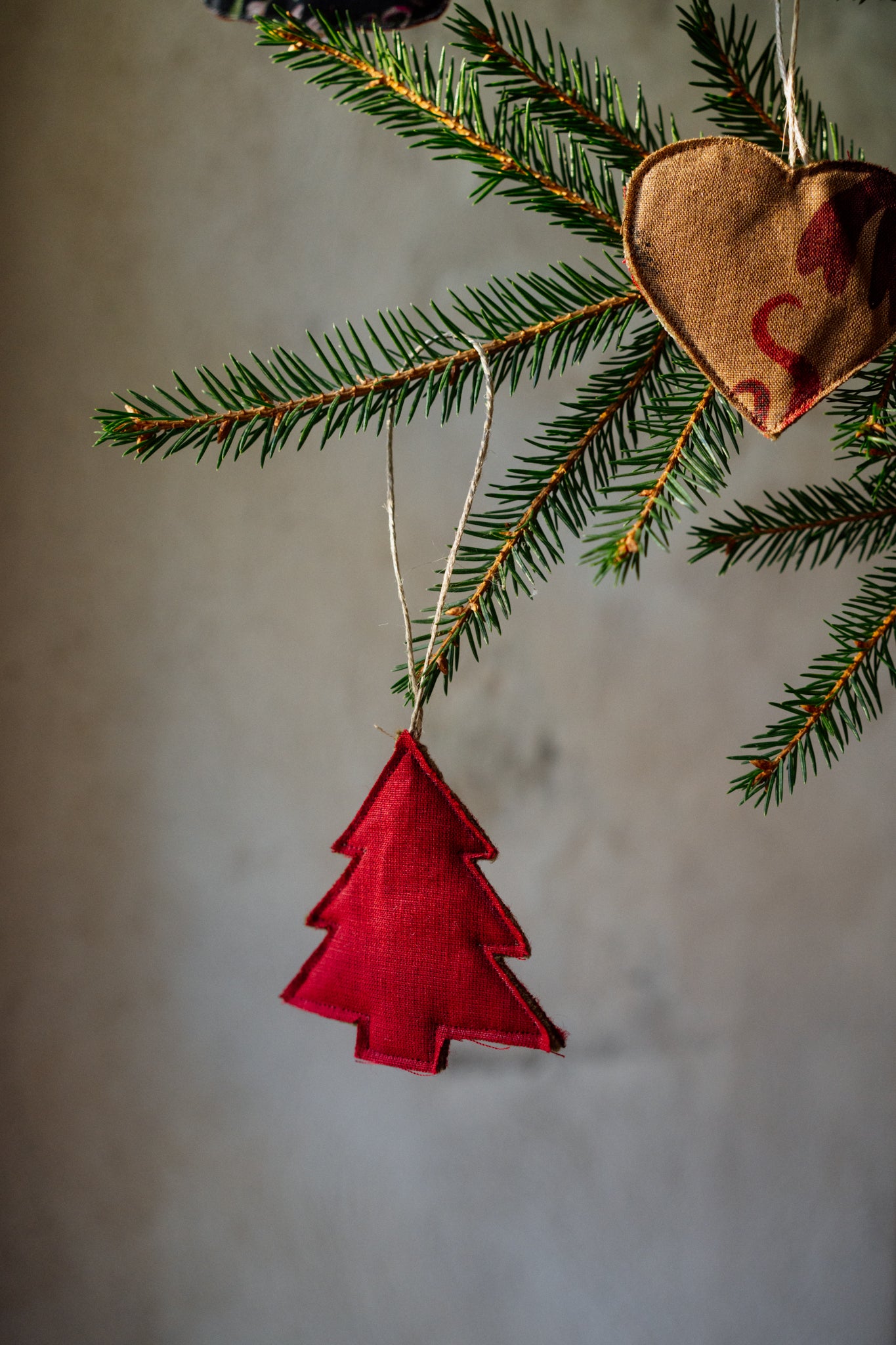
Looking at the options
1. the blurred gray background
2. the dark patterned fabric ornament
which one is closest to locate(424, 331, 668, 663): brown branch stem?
the dark patterned fabric ornament

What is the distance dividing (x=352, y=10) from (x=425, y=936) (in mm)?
450

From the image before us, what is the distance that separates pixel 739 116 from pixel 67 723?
0.67m

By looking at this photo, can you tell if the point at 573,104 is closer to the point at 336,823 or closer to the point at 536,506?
the point at 536,506

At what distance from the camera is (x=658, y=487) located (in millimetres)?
344

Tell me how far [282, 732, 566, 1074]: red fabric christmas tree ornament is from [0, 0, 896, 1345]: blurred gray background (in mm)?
438

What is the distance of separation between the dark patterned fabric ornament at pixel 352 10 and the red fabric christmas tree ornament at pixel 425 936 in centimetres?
34

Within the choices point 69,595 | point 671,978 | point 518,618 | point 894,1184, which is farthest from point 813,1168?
point 69,595

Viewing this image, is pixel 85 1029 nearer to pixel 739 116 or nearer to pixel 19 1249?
pixel 19 1249

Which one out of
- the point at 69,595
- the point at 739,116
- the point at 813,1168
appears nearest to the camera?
the point at 739,116

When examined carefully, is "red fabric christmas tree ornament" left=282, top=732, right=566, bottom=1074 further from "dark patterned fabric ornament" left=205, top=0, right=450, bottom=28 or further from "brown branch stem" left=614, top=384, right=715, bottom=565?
"dark patterned fabric ornament" left=205, top=0, right=450, bottom=28

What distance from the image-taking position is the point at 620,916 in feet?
2.87

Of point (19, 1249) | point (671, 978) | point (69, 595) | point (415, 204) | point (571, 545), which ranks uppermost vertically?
point (415, 204)

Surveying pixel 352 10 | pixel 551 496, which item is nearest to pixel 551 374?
pixel 551 496

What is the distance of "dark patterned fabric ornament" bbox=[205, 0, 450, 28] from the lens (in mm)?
426
